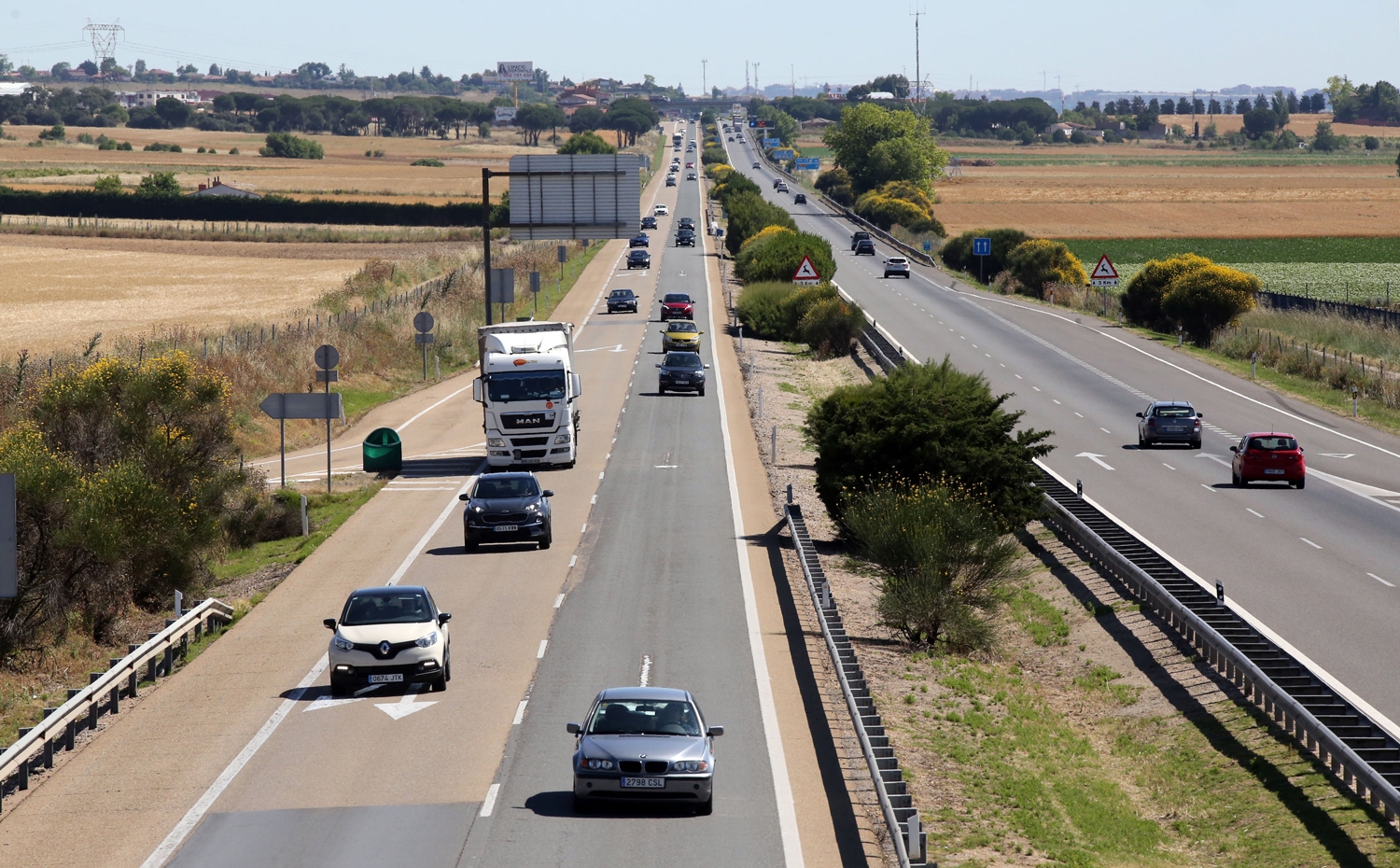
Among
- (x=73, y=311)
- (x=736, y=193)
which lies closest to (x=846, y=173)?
(x=736, y=193)

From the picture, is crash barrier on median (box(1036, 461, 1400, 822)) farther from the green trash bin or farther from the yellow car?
the yellow car

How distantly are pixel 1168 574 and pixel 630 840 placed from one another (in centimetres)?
1534

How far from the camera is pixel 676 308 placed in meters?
74.5

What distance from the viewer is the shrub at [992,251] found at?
9712 centimetres

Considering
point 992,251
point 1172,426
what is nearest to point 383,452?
point 1172,426

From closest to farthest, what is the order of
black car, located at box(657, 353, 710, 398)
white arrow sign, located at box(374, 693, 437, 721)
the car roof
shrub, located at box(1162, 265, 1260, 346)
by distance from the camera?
1. the car roof
2. white arrow sign, located at box(374, 693, 437, 721)
3. black car, located at box(657, 353, 710, 398)
4. shrub, located at box(1162, 265, 1260, 346)

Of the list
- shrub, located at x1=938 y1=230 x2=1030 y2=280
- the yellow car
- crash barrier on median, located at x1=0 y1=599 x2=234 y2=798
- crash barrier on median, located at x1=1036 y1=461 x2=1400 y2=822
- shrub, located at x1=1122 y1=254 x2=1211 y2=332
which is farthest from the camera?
shrub, located at x1=938 y1=230 x2=1030 y2=280

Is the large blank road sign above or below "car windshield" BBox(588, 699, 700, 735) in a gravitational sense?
above

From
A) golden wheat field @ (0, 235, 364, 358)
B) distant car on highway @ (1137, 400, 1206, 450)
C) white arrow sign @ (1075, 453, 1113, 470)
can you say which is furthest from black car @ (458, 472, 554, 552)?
golden wheat field @ (0, 235, 364, 358)

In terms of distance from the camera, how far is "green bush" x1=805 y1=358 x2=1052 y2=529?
3077 cm

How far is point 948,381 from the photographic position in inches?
1288

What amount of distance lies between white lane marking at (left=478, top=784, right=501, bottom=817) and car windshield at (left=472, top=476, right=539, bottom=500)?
14554 mm

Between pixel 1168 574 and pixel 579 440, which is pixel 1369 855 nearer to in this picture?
pixel 1168 574

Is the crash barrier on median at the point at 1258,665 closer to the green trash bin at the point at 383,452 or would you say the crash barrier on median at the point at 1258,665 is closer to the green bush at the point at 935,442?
the green bush at the point at 935,442
